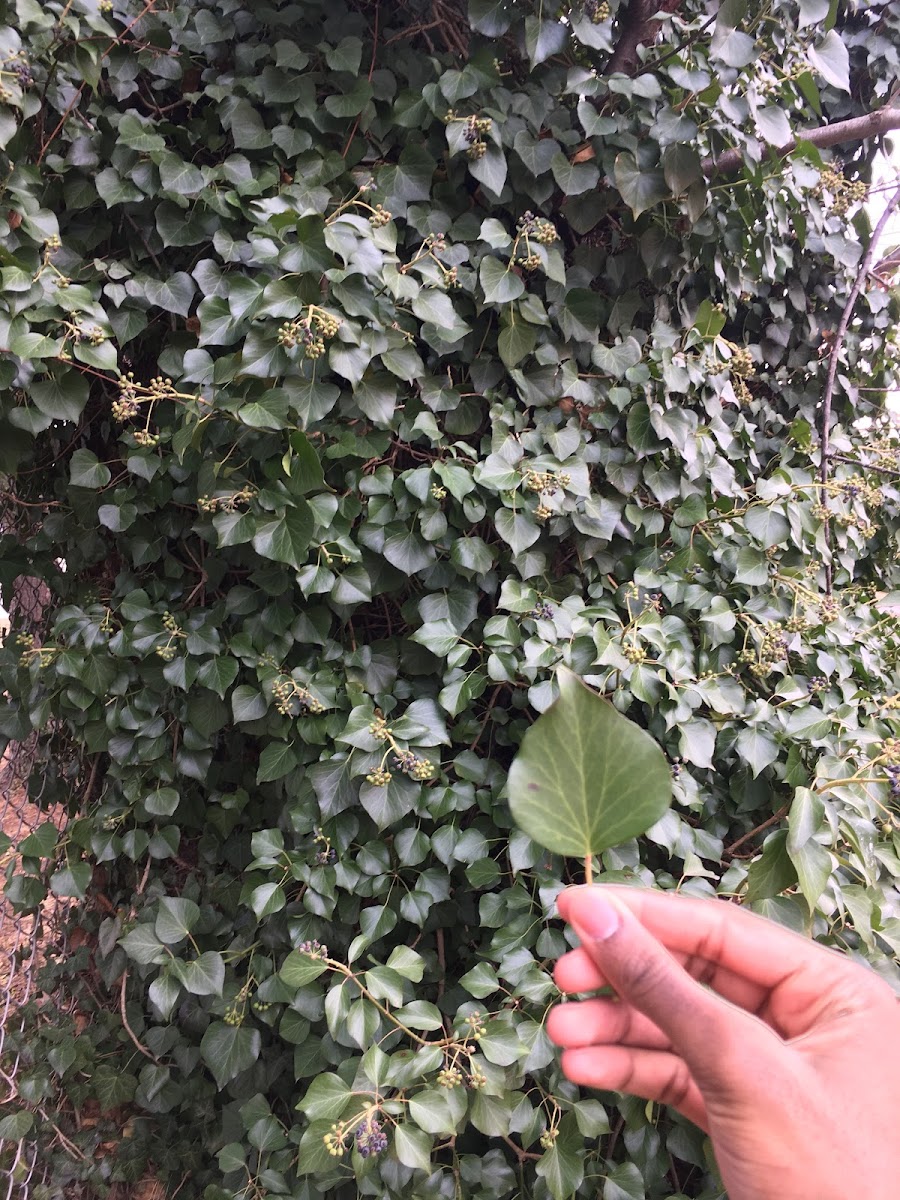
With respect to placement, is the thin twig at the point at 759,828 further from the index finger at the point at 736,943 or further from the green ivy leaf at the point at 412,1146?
the green ivy leaf at the point at 412,1146

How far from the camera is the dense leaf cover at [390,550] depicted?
1.05 m

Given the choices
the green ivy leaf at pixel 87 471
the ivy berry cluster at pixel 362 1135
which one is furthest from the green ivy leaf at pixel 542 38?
the ivy berry cluster at pixel 362 1135

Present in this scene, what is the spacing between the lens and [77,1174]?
154 cm

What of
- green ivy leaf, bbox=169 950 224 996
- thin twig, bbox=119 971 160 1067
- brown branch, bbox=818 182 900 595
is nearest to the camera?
green ivy leaf, bbox=169 950 224 996

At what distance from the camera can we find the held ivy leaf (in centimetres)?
52

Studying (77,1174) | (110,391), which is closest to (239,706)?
(110,391)

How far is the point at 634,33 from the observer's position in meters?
1.30

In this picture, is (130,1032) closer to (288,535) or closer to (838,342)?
(288,535)

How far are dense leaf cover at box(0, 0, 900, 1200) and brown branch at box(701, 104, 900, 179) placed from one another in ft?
0.12

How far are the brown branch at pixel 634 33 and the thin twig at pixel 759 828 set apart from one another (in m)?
1.41

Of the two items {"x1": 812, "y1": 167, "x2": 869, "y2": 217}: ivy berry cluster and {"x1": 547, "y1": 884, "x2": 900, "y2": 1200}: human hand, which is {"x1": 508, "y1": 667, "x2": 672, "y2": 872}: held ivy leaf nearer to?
{"x1": 547, "y1": 884, "x2": 900, "y2": 1200}: human hand

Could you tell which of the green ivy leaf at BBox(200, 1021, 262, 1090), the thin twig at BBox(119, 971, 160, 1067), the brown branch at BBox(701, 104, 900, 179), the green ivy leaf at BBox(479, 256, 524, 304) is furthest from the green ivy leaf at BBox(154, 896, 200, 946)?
the brown branch at BBox(701, 104, 900, 179)

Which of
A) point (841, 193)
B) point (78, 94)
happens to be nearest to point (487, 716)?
point (78, 94)

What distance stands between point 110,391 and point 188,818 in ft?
3.04
